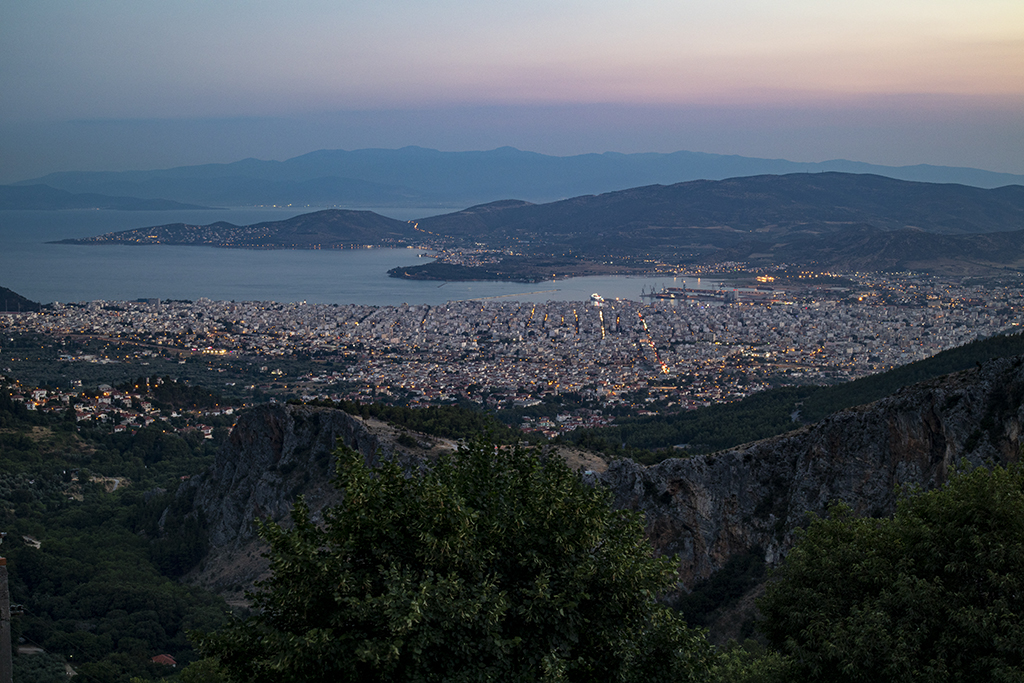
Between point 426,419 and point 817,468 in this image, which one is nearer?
point 817,468

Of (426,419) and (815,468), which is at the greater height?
→ (815,468)

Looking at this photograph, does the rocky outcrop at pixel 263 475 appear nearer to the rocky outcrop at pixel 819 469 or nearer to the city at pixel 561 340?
the rocky outcrop at pixel 819 469

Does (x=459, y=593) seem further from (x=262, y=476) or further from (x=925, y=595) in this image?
(x=262, y=476)

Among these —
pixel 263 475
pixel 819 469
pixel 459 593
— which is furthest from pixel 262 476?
pixel 459 593

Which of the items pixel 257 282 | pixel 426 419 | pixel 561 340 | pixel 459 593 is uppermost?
pixel 459 593

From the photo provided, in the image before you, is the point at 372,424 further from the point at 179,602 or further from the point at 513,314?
the point at 513,314

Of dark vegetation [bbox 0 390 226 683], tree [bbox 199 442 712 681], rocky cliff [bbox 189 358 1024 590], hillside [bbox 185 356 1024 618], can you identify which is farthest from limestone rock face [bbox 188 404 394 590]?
tree [bbox 199 442 712 681]

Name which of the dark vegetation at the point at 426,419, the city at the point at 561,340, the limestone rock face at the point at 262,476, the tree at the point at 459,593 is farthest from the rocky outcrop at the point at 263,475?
the tree at the point at 459,593
